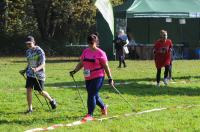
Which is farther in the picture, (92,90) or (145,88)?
(145,88)

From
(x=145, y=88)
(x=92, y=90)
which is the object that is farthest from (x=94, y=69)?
(x=145, y=88)

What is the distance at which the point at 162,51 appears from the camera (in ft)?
55.4

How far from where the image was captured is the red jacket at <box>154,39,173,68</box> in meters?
16.9

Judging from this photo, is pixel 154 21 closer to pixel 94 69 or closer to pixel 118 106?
pixel 118 106

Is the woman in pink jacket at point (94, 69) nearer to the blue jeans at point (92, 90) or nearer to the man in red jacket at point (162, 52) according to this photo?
the blue jeans at point (92, 90)

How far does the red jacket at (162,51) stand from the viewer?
16.9 meters

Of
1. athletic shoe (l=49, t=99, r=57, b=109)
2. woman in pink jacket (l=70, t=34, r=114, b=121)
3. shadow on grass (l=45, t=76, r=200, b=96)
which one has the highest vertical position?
woman in pink jacket (l=70, t=34, r=114, b=121)

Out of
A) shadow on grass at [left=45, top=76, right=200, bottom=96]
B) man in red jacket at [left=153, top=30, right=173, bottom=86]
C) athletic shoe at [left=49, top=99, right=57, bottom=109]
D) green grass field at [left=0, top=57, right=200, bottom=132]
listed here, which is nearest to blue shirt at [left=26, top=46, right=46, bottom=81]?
athletic shoe at [left=49, top=99, right=57, bottom=109]

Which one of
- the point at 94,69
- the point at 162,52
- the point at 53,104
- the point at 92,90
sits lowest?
→ the point at 53,104

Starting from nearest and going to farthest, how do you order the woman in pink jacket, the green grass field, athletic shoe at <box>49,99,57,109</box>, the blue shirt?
the green grass field → the woman in pink jacket → the blue shirt → athletic shoe at <box>49,99,57,109</box>

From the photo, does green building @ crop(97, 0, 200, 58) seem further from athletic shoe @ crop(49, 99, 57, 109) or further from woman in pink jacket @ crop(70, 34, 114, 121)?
woman in pink jacket @ crop(70, 34, 114, 121)

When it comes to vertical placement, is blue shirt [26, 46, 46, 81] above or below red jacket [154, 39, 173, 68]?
above

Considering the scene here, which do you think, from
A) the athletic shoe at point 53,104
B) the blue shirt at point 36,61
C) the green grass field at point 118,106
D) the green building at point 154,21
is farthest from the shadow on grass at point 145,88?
the green building at point 154,21

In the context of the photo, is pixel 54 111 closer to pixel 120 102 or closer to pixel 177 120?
pixel 120 102
